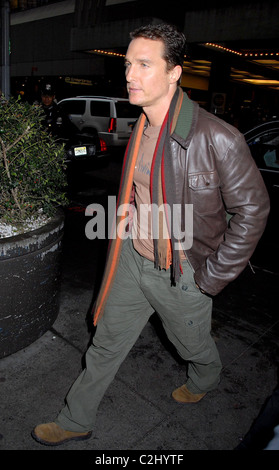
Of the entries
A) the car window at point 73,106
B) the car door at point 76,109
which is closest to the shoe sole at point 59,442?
the car door at point 76,109

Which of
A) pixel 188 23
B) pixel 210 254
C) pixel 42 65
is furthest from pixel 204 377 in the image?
pixel 42 65

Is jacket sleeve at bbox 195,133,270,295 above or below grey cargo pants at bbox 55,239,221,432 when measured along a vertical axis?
above

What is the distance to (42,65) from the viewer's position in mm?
26438

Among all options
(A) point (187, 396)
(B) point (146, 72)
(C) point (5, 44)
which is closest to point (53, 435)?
(A) point (187, 396)

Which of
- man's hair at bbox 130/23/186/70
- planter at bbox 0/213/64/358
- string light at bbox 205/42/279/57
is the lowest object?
planter at bbox 0/213/64/358

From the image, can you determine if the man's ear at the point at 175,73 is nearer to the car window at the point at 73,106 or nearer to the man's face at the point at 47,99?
the man's face at the point at 47,99

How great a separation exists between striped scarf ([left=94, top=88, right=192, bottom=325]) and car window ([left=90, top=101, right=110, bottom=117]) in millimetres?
13320

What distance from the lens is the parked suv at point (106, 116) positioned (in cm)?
1460

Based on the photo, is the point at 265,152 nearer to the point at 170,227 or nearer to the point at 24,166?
the point at 24,166

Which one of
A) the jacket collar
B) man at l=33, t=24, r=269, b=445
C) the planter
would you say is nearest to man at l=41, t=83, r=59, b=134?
the planter

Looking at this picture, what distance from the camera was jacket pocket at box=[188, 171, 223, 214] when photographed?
1927mm

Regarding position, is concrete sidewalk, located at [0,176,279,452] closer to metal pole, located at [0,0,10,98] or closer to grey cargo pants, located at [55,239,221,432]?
grey cargo pants, located at [55,239,221,432]
